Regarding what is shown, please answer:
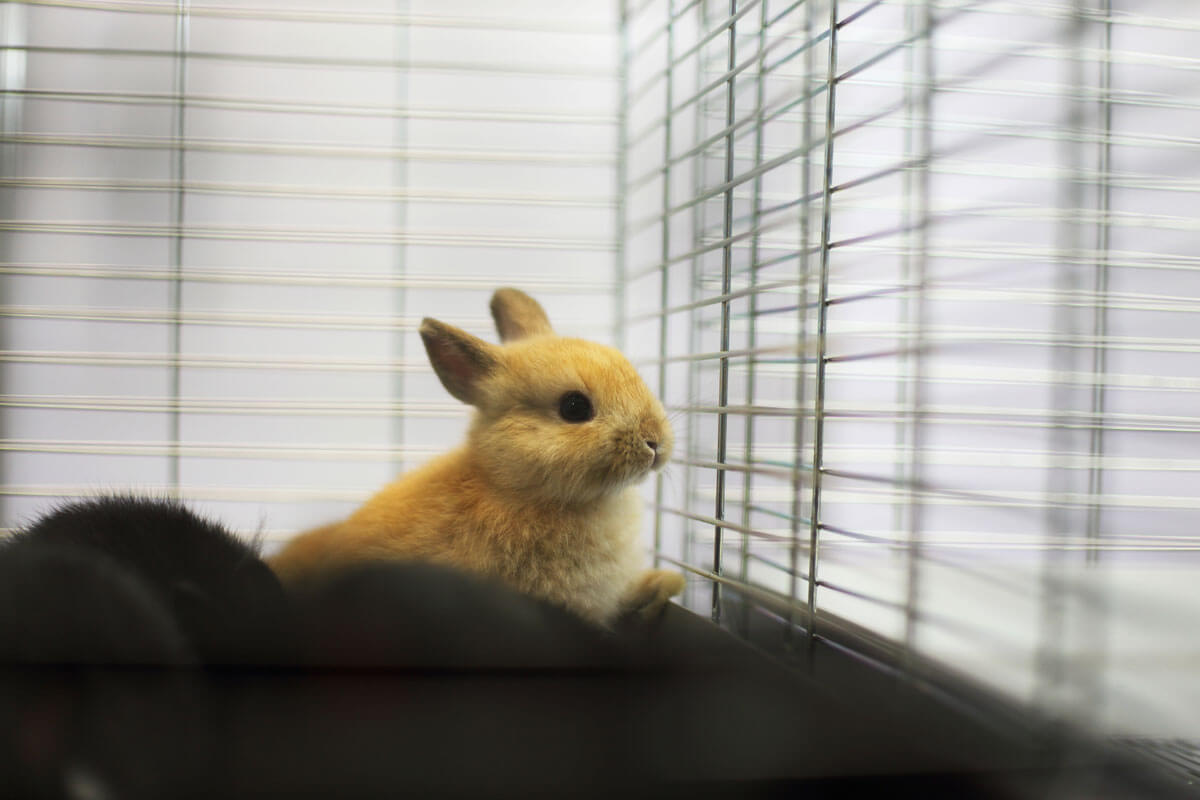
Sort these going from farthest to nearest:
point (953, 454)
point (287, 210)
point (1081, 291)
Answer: point (287, 210), point (953, 454), point (1081, 291)

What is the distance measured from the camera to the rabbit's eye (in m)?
0.86

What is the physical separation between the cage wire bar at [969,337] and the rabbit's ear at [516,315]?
18cm

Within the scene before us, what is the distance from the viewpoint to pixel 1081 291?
0.57 metres

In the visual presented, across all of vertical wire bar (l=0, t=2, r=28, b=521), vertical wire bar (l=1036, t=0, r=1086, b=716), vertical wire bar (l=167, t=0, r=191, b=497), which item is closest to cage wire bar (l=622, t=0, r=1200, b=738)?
vertical wire bar (l=1036, t=0, r=1086, b=716)

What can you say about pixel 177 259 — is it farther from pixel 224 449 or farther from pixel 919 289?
pixel 919 289

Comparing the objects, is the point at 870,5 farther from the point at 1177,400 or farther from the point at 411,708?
the point at 411,708

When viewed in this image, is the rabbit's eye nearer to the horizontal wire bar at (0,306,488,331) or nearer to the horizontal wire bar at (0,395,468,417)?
the horizontal wire bar at (0,395,468,417)

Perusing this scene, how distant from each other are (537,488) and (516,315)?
1.02 ft

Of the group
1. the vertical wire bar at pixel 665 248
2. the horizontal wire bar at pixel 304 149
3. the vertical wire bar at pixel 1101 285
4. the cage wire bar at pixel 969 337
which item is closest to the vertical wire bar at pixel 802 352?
the cage wire bar at pixel 969 337

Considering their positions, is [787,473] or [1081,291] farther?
[787,473]

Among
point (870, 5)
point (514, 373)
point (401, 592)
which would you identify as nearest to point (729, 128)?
point (870, 5)

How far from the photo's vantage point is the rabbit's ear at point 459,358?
88cm

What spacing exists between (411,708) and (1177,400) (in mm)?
709

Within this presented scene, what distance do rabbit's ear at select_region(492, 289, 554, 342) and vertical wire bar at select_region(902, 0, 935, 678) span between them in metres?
0.55
